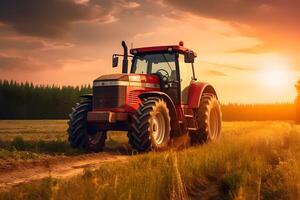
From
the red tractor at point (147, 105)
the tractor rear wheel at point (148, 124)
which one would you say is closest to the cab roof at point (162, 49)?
the red tractor at point (147, 105)

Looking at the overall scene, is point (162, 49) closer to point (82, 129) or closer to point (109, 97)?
point (109, 97)

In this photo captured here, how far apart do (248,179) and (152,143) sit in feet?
14.5

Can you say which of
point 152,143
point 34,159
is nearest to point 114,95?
point 152,143

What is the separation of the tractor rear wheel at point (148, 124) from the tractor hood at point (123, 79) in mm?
765

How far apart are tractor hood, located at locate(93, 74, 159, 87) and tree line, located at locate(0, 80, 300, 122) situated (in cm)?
4658

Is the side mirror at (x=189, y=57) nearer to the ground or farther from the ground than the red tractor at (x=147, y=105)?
farther from the ground

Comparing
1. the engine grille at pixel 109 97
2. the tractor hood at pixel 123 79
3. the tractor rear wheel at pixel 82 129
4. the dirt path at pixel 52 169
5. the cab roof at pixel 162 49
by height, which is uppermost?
the cab roof at pixel 162 49

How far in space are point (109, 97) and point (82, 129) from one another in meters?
1.31

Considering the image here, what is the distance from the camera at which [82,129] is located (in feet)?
45.5

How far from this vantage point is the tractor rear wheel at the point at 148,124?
12.5 meters

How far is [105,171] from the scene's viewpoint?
Result: 28.3 ft

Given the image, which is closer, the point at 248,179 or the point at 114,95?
the point at 248,179

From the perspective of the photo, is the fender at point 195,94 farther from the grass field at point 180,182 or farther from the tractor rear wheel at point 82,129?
the grass field at point 180,182

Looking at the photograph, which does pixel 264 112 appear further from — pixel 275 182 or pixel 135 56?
pixel 275 182
